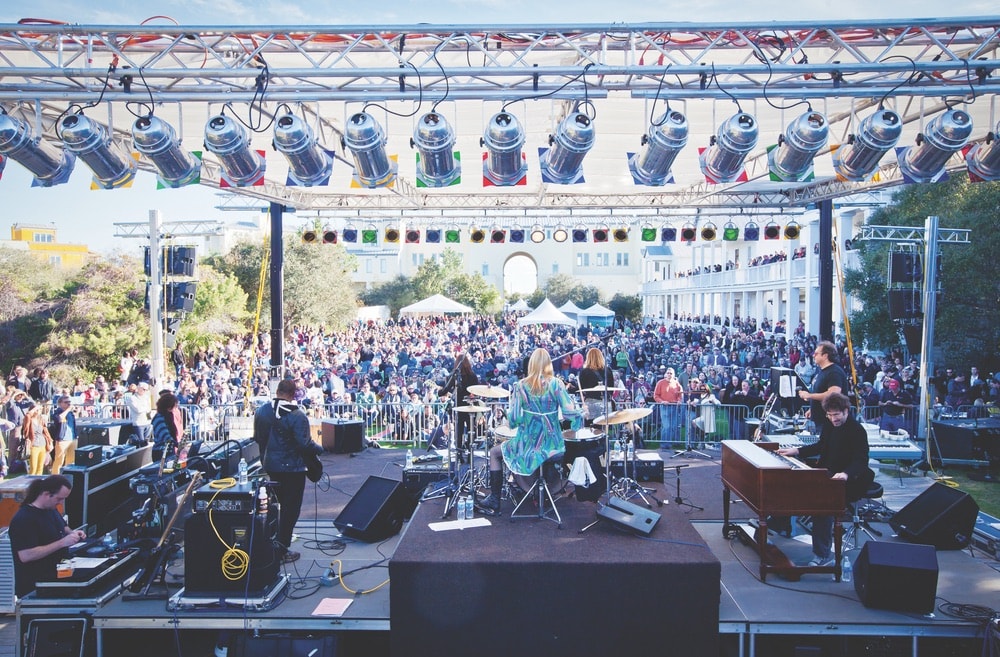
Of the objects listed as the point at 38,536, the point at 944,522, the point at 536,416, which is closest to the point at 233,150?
the point at 38,536

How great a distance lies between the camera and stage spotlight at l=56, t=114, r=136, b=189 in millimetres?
5738

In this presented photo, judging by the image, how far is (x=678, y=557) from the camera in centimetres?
413

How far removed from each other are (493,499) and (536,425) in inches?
35.2

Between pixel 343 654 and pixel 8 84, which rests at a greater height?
pixel 8 84

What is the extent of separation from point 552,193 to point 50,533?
996 cm

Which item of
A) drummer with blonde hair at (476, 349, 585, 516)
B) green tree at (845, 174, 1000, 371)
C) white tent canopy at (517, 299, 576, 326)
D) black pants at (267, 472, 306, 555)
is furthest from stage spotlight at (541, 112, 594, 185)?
white tent canopy at (517, 299, 576, 326)

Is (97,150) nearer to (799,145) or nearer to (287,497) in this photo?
(287,497)

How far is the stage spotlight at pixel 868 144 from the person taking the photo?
18.5 ft

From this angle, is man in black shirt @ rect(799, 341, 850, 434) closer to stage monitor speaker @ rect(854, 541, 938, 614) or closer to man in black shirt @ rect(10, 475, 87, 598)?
stage monitor speaker @ rect(854, 541, 938, 614)

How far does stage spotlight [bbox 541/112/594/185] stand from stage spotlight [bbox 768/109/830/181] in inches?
77.5

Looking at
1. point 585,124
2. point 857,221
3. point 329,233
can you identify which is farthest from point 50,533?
point 857,221

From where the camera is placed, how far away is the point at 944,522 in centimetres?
530

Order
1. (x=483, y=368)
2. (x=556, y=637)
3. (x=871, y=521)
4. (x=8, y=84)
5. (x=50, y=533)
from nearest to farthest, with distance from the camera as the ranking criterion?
1. (x=556, y=637)
2. (x=50, y=533)
3. (x=8, y=84)
4. (x=871, y=521)
5. (x=483, y=368)

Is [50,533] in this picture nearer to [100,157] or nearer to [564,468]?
[100,157]
